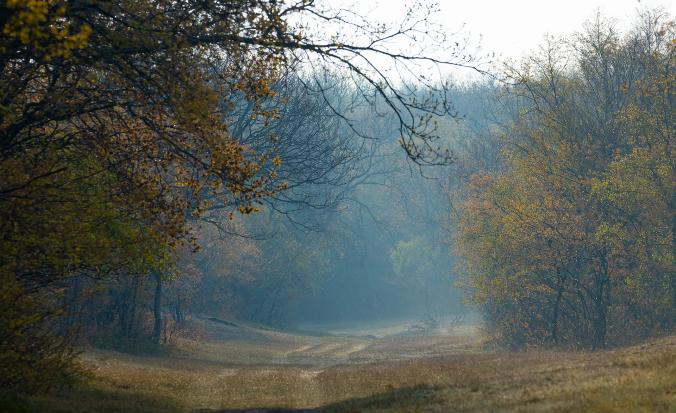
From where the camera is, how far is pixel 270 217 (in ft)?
241

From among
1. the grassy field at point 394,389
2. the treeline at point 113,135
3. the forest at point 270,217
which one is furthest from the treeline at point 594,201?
the treeline at point 113,135

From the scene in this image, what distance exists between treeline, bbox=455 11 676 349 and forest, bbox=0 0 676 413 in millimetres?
145

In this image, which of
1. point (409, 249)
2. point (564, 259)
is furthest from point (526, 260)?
point (409, 249)

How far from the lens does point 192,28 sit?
1519 cm

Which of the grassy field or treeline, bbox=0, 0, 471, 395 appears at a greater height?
treeline, bbox=0, 0, 471, 395

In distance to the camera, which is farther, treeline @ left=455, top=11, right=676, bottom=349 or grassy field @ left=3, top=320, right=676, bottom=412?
treeline @ left=455, top=11, right=676, bottom=349

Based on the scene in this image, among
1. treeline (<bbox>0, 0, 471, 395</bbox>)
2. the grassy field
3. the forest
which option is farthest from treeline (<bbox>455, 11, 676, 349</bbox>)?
treeline (<bbox>0, 0, 471, 395</bbox>)

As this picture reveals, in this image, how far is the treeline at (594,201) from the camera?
122 feet

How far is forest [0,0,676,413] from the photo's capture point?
1448cm

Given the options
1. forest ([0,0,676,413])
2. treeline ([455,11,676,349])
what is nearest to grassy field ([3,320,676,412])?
forest ([0,0,676,413])

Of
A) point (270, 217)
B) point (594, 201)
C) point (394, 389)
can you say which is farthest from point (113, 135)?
point (270, 217)

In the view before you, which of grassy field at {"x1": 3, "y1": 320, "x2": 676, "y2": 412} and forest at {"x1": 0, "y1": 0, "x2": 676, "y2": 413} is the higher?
forest at {"x1": 0, "y1": 0, "x2": 676, "y2": 413}

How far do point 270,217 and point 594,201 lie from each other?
127 feet

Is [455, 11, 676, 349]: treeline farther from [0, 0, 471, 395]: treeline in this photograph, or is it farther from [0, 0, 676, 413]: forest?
[0, 0, 471, 395]: treeline
